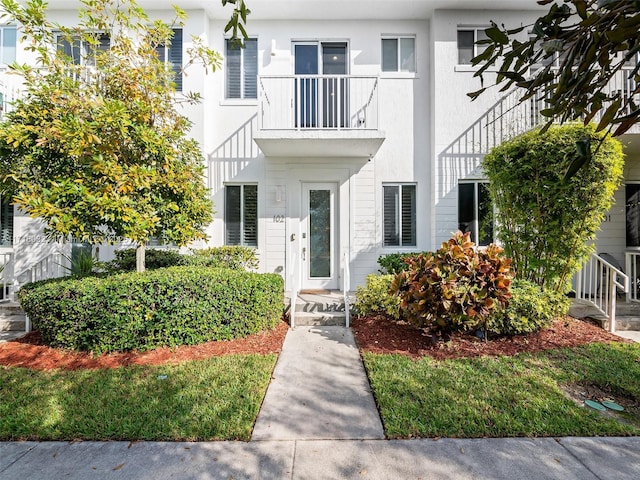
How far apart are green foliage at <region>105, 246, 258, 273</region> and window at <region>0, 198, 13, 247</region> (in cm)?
313

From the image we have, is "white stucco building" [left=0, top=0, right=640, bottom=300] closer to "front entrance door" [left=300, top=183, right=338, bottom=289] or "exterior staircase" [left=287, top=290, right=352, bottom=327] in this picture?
"front entrance door" [left=300, top=183, right=338, bottom=289]

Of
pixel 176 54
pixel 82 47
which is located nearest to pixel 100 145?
pixel 82 47

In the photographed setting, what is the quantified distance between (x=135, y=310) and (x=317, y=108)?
549cm

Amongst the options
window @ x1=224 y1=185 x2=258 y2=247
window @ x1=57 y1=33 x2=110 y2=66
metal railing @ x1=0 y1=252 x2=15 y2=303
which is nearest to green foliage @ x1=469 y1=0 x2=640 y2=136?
window @ x1=57 y1=33 x2=110 y2=66

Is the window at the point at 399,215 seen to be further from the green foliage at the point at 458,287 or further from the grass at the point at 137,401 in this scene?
the grass at the point at 137,401

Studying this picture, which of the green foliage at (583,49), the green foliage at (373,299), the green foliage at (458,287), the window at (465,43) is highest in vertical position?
the window at (465,43)

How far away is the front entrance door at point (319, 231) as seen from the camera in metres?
7.64

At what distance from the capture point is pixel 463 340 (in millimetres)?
4410

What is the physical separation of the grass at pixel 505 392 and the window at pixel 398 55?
712 cm

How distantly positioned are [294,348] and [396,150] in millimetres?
5620

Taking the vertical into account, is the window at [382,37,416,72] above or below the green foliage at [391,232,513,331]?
above

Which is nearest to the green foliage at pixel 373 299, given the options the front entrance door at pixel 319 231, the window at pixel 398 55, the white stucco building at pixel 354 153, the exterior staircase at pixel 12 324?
the white stucco building at pixel 354 153

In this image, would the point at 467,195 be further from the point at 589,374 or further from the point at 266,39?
the point at 266,39

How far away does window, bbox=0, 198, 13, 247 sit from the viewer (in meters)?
7.40
